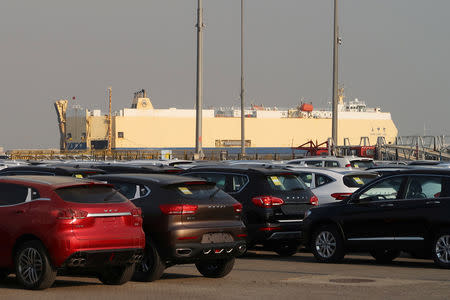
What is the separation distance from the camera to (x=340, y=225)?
13.9 metres

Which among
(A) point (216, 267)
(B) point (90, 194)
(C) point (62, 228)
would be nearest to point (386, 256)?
(A) point (216, 267)

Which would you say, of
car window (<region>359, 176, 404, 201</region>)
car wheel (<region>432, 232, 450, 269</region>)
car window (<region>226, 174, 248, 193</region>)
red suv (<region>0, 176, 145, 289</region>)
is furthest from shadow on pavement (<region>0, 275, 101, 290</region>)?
car wheel (<region>432, 232, 450, 269</region>)

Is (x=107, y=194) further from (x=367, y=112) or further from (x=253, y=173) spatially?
(x=367, y=112)

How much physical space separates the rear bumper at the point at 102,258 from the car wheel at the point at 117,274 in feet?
1.21

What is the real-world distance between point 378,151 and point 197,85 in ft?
120

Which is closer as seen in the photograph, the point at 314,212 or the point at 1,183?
the point at 1,183

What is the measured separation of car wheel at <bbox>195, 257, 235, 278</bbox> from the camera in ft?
38.3

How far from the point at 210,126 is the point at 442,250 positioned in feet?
408

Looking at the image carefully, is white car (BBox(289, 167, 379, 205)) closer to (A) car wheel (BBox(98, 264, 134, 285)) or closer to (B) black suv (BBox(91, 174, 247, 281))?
(B) black suv (BBox(91, 174, 247, 281))

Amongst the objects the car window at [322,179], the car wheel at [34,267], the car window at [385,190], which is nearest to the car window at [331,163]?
the car window at [322,179]

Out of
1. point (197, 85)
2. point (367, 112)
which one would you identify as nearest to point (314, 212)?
point (197, 85)

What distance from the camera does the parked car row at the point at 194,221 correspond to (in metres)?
9.90

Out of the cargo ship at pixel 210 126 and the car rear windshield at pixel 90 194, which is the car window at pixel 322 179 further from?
the cargo ship at pixel 210 126

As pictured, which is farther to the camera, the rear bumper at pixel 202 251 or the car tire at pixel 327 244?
the car tire at pixel 327 244
